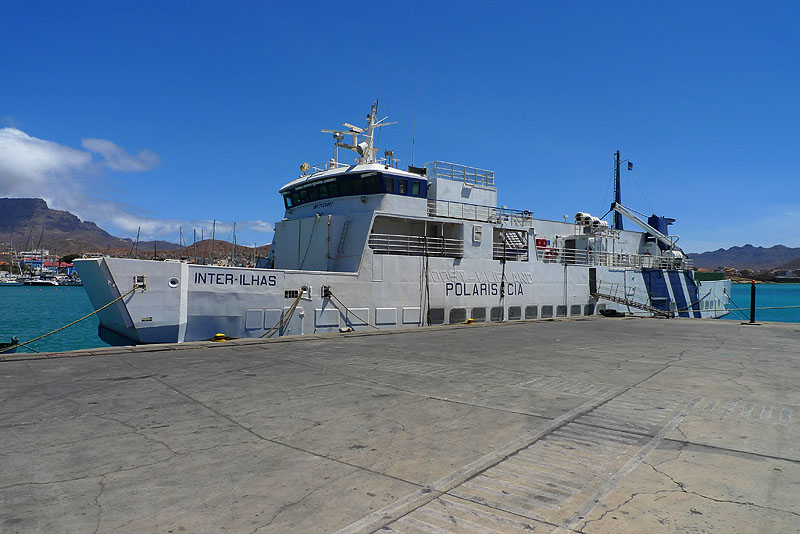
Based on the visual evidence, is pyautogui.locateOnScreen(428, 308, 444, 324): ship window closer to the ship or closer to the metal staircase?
the ship

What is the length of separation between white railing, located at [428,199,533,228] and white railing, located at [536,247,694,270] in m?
2.09

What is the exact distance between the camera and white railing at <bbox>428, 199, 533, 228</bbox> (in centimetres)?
2067

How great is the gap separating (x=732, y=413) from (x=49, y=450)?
24.5ft

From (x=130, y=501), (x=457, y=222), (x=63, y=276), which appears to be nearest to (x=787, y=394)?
(x=130, y=501)

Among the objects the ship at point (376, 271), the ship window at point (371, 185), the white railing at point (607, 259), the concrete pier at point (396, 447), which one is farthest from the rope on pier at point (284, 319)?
the white railing at point (607, 259)

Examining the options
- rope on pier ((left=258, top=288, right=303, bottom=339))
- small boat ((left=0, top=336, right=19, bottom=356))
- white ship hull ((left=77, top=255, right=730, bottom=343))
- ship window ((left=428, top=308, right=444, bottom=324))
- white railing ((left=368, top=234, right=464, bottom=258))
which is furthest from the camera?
ship window ((left=428, top=308, right=444, bottom=324))

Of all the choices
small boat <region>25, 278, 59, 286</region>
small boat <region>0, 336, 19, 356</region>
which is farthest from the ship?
small boat <region>25, 278, 59, 286</region>

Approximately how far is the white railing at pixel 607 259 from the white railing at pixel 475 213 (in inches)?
82.1

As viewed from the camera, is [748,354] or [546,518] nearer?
[546,518]

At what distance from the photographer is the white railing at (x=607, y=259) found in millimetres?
25484

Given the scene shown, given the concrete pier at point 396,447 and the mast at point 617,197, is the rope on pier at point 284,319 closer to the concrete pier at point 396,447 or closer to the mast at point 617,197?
the concrete pier at point 396,447

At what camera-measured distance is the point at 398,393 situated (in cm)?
702

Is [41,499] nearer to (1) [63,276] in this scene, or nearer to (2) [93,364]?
(2) [93,364]

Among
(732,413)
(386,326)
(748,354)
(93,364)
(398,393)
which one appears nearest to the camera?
(732,413)
